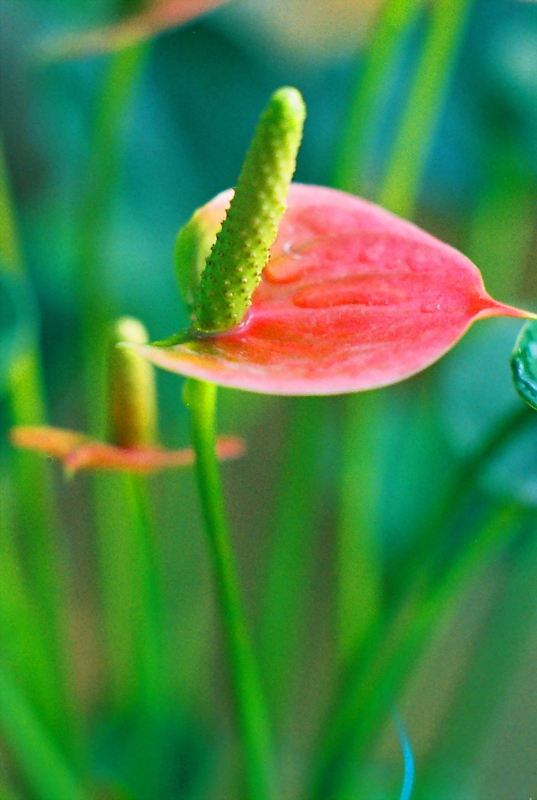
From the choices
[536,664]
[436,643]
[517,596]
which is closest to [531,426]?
[536,664]

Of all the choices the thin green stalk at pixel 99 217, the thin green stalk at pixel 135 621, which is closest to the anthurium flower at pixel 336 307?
the thin green stalk at pixel 135 621

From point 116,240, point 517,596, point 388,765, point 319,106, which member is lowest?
point 388,765

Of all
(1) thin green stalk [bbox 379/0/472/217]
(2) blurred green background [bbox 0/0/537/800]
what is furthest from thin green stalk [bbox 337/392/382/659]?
(1) thin green stalk [bbox 379/0/472/217]

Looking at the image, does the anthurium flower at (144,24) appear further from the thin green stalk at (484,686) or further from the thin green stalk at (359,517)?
the thin green stalk at (484,686)

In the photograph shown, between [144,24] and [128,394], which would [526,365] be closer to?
[128,394]

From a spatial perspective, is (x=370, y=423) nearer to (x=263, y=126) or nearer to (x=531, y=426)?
(x=531, y=426)
